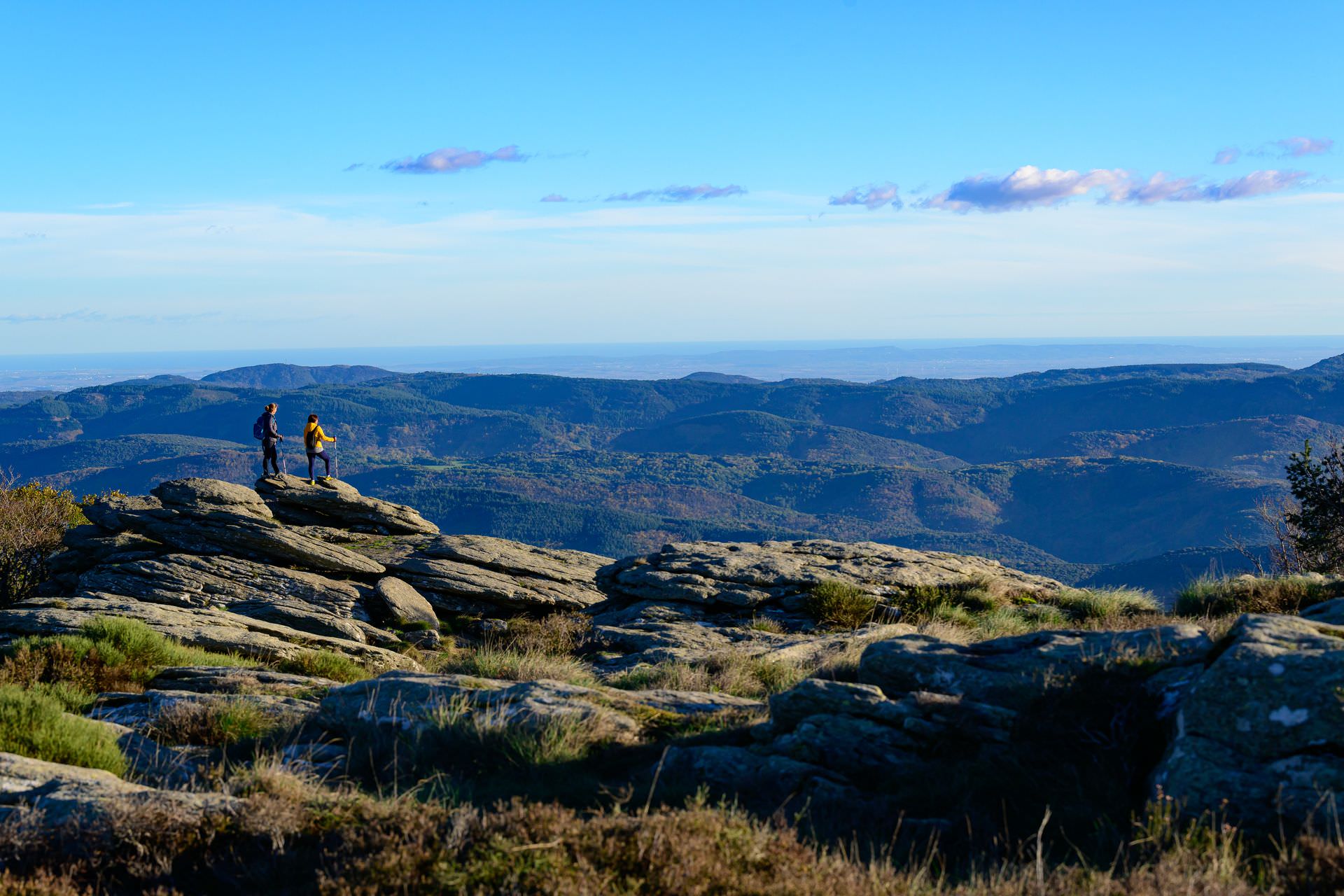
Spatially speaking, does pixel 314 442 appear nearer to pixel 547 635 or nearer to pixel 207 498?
pixel 207 498

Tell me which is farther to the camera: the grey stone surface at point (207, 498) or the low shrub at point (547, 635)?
the grey stone surface at point (207, 498)

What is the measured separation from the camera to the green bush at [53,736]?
745 cm

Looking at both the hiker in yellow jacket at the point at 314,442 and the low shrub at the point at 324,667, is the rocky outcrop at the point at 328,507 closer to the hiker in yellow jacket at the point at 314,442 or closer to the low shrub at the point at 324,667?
the hiker in yellow jacket at the point at 314,442

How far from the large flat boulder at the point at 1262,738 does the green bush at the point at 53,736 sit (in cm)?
773

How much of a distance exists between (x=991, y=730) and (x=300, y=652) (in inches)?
426

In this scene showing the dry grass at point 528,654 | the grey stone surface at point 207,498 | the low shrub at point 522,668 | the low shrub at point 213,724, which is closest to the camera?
the low shrub at point 213,724

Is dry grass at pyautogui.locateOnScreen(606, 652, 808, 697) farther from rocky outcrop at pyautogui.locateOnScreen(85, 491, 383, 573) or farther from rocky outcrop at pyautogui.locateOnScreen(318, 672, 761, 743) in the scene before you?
rocky outcrop at pyautogui.locateOnScreen(85, 491, 383, 573)

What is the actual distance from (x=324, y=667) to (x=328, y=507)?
500 inches

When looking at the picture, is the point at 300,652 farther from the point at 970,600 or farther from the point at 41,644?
the point at 970,600

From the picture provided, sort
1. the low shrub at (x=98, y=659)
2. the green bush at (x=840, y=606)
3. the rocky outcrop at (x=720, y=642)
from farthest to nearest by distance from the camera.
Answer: the green bush at (x=840, y=606) → the rocky outcrop at (x=720, y=642) → the low shrub at (x=98, y=659)

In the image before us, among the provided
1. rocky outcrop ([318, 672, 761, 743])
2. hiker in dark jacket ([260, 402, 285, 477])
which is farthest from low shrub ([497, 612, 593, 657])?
hiker in dark jacket ([260, 402, 285, 477])

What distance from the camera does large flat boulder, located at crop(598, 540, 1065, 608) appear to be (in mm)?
19703

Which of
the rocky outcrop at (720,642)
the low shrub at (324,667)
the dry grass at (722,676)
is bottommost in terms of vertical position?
the rocky outcrop at (720,642)

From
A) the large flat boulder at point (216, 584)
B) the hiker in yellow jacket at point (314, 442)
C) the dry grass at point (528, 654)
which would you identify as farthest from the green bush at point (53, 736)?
the hiker in yellow jacket at point (314, 442)
